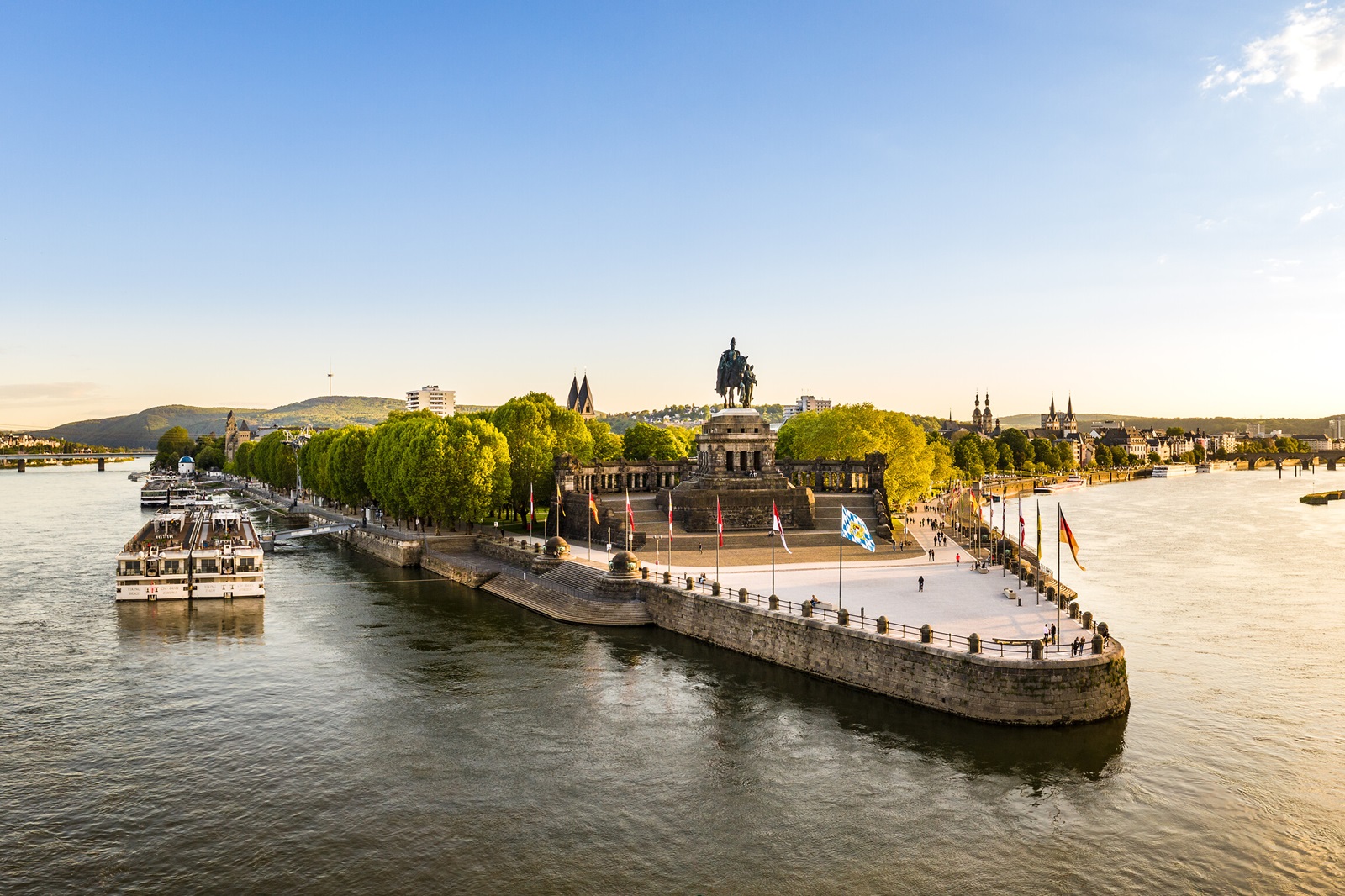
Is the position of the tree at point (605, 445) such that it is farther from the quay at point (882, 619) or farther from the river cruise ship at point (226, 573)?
the river cruise ship at point (226, 573)

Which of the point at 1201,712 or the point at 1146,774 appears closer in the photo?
the point at 1146,774

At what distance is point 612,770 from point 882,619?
47.0ft

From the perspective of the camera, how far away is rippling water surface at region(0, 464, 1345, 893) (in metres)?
24.9

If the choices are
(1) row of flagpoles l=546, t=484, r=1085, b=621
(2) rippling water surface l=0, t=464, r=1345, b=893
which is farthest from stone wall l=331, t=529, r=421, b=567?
(2) rippling water surface l=0, t=464, r=1345, b=893

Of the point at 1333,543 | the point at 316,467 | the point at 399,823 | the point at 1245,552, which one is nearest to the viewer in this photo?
the point at 399,823

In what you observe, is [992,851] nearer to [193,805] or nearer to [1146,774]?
[1146,774]

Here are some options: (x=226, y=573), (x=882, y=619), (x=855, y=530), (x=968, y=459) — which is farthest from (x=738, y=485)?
(x=968, y=459)

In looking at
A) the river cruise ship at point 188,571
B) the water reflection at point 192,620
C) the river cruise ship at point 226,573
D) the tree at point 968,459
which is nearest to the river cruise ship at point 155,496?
the river cruise ship at point 188,571

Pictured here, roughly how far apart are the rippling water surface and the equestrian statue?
106 feet

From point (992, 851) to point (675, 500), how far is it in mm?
49424

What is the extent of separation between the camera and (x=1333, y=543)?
94812 millimetres

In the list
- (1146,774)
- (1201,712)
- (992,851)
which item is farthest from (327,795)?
(1201,712)

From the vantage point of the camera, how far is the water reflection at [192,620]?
51.8 metres

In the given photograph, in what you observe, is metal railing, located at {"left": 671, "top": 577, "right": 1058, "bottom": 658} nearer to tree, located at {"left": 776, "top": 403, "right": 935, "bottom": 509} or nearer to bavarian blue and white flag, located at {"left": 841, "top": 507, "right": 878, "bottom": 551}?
bavarian blue and white flag, located at {"left": 841, "top": 507, "right": 878, "bottom": 551}
